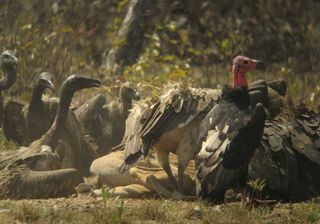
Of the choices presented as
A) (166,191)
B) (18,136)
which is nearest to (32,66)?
(18,136)

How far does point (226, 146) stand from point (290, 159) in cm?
92

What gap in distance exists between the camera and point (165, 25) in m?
17.2

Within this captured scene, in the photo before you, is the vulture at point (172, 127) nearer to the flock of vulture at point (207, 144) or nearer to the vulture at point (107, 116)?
the flock of vulture at point (207, 144)

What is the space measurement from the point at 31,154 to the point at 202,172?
2.11 metres

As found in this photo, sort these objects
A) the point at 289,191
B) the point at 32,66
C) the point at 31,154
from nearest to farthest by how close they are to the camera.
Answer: the point at 289,191
the point at 31,154
the point at 32,66

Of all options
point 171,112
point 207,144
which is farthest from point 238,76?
point 207,144

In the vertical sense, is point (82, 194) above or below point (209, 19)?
below

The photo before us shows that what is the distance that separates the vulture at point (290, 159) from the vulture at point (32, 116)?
3168 millimetres

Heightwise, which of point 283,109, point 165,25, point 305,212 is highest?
point 165,25

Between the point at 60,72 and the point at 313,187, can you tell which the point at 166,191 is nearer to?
the point at 313,187

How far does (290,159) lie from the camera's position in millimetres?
8234

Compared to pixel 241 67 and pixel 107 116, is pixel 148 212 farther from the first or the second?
pixel 107 116

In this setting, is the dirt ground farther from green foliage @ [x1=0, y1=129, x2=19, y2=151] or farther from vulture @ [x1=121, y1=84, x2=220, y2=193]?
green foliage @ [x1=0, y1=129, x2=19, y2=151]

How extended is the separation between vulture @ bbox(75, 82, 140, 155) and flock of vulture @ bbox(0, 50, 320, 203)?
622 mm
